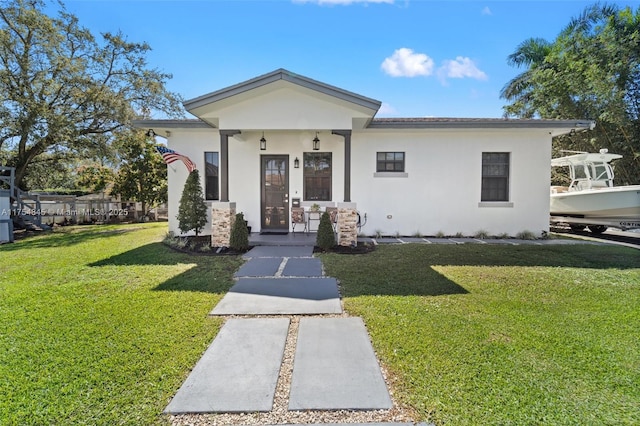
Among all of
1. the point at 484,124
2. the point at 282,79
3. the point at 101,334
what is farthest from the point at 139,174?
the point at 484,124

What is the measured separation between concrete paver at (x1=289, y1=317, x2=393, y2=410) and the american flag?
6.89 m

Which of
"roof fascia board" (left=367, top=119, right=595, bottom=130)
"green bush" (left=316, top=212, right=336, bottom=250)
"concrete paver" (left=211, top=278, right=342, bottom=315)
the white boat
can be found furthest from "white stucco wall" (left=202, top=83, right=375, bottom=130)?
the white boat

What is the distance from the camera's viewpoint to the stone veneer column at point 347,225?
7.75 metres

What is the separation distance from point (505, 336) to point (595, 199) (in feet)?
29.5

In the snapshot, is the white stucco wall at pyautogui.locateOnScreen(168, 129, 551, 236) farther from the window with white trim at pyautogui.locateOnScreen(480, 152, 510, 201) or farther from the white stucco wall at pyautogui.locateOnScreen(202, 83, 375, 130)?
the white stucco wall at pyautogui.locateOnScreen(202, 83, 375, 130)

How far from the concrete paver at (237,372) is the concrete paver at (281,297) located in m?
0.42

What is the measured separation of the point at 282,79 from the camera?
7.48m

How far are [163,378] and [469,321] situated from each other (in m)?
3.08

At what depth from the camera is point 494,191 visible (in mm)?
9727

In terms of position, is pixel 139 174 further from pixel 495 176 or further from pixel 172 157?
pixel 495 176

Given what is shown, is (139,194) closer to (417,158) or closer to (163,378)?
(417,158)

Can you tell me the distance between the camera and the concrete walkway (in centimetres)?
225

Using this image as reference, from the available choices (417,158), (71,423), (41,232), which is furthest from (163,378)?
(41,232)

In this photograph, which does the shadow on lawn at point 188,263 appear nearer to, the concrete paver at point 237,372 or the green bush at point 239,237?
the green bush at point 239,237
